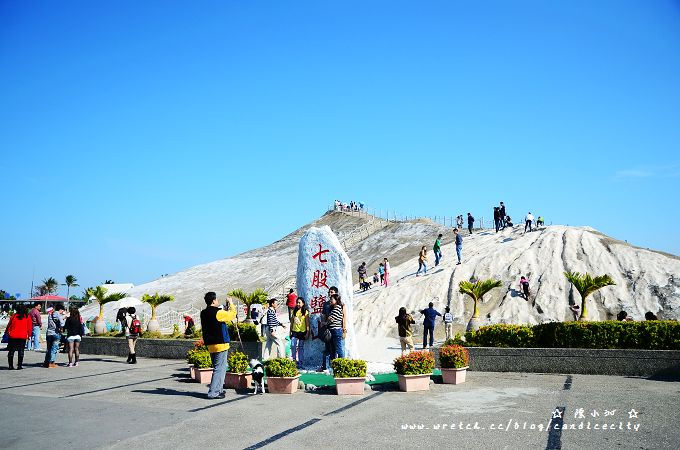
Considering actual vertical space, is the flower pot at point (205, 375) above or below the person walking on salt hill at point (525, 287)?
below

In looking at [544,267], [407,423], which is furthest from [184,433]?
[544,267]

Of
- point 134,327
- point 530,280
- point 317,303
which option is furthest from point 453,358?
point 530,280

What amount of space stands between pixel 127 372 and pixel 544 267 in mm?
23309

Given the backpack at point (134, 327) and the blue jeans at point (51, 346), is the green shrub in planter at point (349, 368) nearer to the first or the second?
the backpack at point (134, 327)

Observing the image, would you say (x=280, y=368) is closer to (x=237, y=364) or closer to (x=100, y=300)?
(x=237, y=364)

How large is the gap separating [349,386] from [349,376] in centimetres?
21

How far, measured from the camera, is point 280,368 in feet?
39.1

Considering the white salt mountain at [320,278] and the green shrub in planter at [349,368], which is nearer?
the green shrub in planter at [349,368]

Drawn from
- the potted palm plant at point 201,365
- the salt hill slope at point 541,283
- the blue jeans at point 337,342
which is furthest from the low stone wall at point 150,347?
the salt hill slope at point 541,283

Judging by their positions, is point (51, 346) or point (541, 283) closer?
point (51, 346)

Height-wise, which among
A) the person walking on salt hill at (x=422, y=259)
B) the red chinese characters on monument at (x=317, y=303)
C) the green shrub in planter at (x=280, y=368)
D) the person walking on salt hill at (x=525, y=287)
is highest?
the person walking on salt hill at (x=422, y=259)

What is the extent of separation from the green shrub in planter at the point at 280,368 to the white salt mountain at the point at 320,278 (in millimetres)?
3386

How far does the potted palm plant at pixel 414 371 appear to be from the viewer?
12156 mm

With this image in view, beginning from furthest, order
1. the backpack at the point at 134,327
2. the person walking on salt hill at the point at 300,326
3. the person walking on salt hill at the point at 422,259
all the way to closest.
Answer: the person walking on salt hill at the point at 422,259 < the backpack at the point at 134,327 < the person walking on salt hill at the point at 300,326
